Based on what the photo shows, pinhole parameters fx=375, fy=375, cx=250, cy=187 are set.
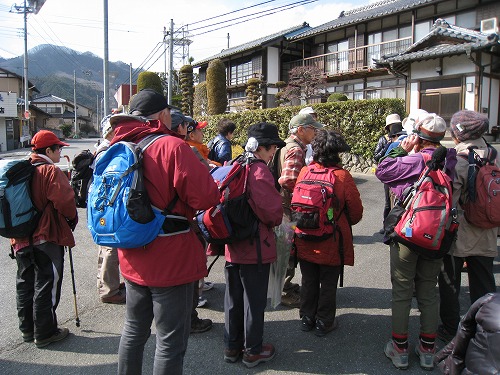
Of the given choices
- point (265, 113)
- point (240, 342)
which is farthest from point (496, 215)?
point (265, 113)

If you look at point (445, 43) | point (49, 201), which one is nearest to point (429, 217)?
point (49, 201)

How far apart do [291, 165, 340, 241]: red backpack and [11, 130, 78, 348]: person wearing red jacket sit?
1925 mm

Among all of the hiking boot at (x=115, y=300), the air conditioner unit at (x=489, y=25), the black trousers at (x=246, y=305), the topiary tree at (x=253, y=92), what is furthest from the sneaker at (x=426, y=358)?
the topiary tree at (x=253, y=92)

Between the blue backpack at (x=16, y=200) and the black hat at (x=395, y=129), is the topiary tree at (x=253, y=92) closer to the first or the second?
the black hat at (x=395, y=129)

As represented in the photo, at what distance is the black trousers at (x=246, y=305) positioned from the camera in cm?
281

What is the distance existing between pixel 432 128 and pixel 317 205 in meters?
1.05

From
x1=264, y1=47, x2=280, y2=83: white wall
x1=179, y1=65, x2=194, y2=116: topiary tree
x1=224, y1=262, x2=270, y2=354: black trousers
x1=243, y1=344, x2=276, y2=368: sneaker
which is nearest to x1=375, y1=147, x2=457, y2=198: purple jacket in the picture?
x1=224, y1=262, x2=270, y2=354: black trousers

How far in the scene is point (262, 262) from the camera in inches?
110

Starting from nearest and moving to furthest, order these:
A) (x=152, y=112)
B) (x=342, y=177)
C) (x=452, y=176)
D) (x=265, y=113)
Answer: (x=152, y=112)
(x=452, y=176)
(x=342, y=177)
(x=265, y=113)

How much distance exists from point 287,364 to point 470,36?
13.9m

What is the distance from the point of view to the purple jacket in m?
2.75

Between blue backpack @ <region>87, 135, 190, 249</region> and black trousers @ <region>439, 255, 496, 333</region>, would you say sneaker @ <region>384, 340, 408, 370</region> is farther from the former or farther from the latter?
blue backpack @ <region>87, 135, 190, 249</region>

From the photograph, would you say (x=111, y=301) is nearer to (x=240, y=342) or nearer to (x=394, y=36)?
(x=240, y=342)

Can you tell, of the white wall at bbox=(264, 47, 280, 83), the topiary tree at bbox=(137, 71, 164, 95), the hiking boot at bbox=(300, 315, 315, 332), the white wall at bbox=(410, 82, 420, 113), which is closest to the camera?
the hiking boot at bbox=(300, 315, 315, 332)
